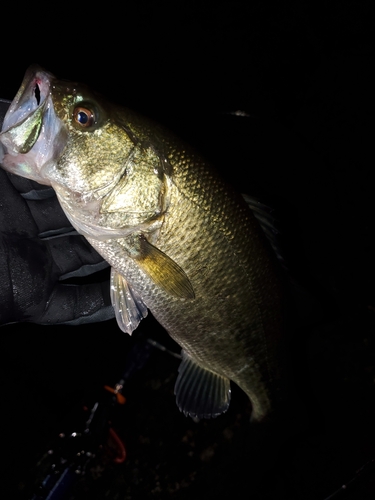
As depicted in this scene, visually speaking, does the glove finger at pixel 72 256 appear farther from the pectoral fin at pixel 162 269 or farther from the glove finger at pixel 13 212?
the pectoral fin at pixel 162 269

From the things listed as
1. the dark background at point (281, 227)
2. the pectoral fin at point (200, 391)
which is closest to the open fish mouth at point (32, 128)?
the pectoral fin at point (200, 391)

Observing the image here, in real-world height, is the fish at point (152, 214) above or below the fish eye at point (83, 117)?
below

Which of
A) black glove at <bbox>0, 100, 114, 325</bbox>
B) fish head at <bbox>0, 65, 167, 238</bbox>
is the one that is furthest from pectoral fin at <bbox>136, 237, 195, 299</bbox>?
black glove at <bbox>0, 100, 114, 325</bbox>

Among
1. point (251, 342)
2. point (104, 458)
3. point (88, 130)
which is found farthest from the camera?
point (104, 458)

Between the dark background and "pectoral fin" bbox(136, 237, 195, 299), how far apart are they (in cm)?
79

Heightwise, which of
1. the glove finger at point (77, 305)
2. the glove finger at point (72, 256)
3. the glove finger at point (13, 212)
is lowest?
the glove finger at point (77, 305)

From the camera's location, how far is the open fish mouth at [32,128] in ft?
3.53

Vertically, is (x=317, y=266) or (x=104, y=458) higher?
(x=317, y=266)

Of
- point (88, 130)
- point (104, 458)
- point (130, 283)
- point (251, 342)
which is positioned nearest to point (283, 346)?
point (251, 342)

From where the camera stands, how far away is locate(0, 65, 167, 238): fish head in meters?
1.11

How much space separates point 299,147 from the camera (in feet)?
10.1

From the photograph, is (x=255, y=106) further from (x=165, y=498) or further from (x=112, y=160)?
(x=165, y=498)

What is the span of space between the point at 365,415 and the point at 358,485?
0.49 meters

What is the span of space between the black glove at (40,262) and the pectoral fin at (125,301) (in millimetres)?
553
